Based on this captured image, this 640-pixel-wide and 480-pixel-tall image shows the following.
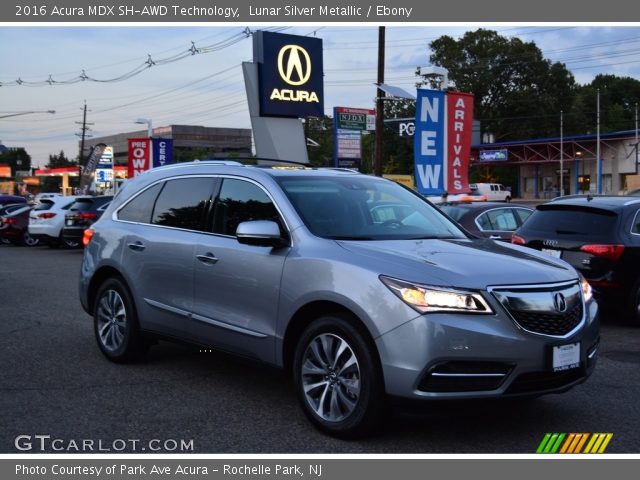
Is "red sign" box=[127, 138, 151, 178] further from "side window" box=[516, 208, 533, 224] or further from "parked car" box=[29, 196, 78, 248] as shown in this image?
"side window" box=[516, 208, 533, 224]

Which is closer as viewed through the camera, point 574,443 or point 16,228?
point 574,443

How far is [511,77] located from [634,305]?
245 feet

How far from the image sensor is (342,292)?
4680 millimetres

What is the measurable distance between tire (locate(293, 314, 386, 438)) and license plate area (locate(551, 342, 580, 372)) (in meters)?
1.04

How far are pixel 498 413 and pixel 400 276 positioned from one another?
1.58 m

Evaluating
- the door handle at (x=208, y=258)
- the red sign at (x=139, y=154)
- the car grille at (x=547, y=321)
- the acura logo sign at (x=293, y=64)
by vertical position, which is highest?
the acura logo sign at (x=293, y=64)

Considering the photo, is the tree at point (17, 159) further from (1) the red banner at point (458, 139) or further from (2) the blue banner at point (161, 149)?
(1) the red banner at point (458, 139)

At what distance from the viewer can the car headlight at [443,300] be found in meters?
4.37

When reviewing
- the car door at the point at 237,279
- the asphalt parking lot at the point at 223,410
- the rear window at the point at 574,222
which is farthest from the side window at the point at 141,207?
the rear window at the point at 574,222

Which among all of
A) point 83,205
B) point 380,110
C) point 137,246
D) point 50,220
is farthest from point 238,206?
point 380,110

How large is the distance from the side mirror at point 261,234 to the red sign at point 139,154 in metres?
27.5

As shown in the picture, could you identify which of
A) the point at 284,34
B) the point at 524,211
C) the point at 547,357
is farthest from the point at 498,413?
the point at 284,34

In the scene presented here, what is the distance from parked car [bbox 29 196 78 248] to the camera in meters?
24.3

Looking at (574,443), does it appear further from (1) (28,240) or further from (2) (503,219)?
(1) (28,240)
